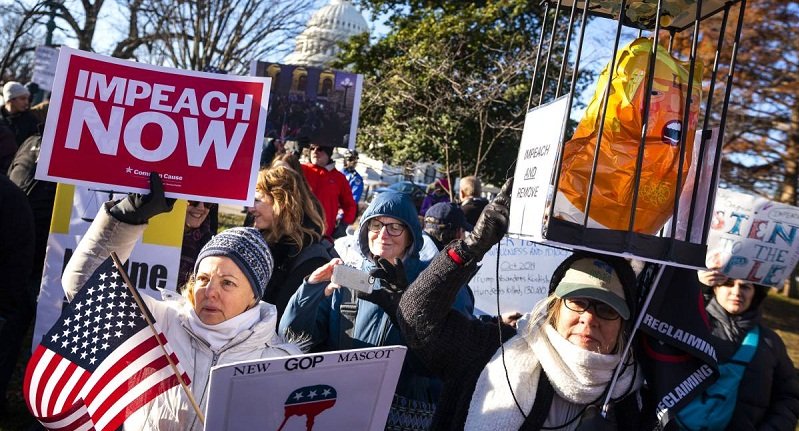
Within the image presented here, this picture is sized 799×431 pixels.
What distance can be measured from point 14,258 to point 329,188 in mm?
3873

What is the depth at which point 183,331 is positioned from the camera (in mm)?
2811

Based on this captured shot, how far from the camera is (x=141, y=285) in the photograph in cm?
475

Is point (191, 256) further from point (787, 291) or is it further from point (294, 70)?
point (787, 291)

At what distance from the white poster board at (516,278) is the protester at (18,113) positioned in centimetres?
497

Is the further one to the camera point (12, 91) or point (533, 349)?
point (12, 91)

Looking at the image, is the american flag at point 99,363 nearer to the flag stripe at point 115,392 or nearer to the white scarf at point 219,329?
the flag stripe at point 115,392

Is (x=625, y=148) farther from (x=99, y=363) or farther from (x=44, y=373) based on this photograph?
(x=44, y=373)

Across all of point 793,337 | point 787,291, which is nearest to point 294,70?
point 793,337

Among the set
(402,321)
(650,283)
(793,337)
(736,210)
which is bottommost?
(793,337)

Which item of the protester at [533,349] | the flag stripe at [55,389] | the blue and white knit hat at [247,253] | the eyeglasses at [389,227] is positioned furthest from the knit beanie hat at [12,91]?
the protester at [533,349]

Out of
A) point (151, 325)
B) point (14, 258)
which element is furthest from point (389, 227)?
point (14, 258)

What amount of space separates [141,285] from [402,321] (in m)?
2.54

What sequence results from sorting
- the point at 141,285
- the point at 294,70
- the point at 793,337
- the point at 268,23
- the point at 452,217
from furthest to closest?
1. the point at 268,23
2. the point at 793,337
3. the point at 294,70
4. the point at 452,217
5. the point at 141,285

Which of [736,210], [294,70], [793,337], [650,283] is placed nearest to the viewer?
[650,283]
